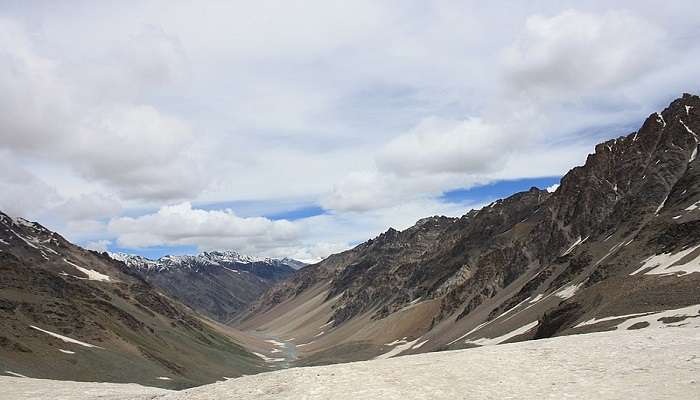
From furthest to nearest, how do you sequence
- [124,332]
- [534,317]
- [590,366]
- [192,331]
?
[192,331]
[124,332]
[534,317]
[590,366]

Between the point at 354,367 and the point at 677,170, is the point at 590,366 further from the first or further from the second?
the point at 677,170

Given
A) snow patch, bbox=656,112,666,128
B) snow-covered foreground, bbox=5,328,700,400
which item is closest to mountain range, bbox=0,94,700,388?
snow patch, bbox=656,112,666,128

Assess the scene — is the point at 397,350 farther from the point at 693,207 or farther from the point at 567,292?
the point at 693,207

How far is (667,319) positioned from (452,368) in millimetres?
25137

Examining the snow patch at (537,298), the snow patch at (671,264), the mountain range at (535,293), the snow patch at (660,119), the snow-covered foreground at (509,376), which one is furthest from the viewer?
the snow patch at (660,119)

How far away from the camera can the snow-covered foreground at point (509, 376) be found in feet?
65.4

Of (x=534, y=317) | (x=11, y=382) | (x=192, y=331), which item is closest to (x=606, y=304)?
(x=534, y=317)

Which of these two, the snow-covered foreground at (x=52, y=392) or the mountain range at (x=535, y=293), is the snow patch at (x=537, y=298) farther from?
the snow-covered foreground at (x=52, y=392)

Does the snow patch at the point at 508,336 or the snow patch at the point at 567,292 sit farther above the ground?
the snow patch at the point at 567,292

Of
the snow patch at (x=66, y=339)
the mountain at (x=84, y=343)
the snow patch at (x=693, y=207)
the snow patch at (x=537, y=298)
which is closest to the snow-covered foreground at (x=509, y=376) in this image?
the mountain at (x=84, y=343)

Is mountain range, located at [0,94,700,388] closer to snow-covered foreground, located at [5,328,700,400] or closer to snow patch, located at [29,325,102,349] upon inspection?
snow patch, located at [29,325,102,349]

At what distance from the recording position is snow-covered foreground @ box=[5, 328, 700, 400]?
1992 centimetres

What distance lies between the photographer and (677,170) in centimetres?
10775

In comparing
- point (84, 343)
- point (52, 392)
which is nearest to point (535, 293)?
point (84, 343)
